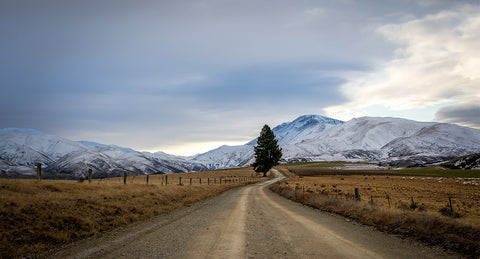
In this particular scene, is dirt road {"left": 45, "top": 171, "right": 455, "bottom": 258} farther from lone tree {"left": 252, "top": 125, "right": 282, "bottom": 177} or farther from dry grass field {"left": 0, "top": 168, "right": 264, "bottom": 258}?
lone tree {"left": 252, "top": 125, "right": 282, "bottom": 177}

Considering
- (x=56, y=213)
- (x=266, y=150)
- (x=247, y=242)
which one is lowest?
(x=247, y=242)

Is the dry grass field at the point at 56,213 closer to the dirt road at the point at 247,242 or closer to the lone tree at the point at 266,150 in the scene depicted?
the dirt road at the point at 247,242

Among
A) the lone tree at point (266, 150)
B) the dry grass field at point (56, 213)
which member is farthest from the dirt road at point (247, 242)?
the lone tree at point (266, 150)

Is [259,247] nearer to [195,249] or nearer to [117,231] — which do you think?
[195,249]

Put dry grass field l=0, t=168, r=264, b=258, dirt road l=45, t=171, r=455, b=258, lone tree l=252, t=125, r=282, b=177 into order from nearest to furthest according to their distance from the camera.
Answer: dirt road l=45, t=171, r=455, b=258 < dry grass field l=0, t=168, r=264, b=258 < lone tree l=252, t=125, r=282, b=177

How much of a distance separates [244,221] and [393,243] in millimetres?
7207

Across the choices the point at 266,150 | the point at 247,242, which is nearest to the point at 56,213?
the point at 247,242

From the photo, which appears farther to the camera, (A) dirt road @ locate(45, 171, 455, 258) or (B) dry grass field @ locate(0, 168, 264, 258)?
(B) dry grass field @ locate(0, 168, 264, 258)

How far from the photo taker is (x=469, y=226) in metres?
9.56

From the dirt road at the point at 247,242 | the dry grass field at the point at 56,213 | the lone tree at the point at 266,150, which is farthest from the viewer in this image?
the lone tree at the point at 266,150

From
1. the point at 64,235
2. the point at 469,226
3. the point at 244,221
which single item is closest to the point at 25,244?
the point at 64,235

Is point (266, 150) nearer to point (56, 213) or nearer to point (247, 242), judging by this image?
point (56, 213)

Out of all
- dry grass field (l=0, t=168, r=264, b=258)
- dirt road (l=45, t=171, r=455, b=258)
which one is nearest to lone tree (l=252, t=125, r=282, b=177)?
dry grass field (l=0, t=168, r=264, b=258)

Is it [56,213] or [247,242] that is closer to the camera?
[247,242]
